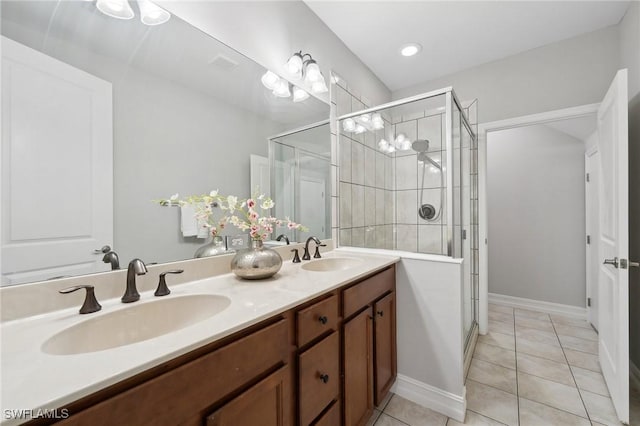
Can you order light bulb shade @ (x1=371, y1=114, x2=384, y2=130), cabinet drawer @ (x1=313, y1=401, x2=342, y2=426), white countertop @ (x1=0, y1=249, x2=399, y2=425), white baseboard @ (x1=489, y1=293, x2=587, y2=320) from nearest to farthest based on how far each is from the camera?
white countertop @ (x1=0, y1=249, x2=399, y2=425)
cabinet drawer @ (x1=313, y1=401, x2=342, y2=426)
light bulb shade @ (x1=371, y1=114, x2=384, y2=130)
white baseboard @ (x1=489, y1=293, x2=587, y2=320)

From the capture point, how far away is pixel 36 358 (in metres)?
0.58

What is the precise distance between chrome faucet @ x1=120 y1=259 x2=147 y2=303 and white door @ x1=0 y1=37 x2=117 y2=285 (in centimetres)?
13

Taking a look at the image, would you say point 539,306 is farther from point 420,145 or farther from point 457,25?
point 457,25

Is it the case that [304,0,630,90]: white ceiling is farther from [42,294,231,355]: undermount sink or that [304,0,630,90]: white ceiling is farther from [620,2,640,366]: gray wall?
[42,294,231,355]: undermount sink

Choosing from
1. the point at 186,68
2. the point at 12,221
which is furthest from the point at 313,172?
the point at 12,221

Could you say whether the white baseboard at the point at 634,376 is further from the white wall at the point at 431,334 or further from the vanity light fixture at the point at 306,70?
the vanity light fixture at the point at 306,70

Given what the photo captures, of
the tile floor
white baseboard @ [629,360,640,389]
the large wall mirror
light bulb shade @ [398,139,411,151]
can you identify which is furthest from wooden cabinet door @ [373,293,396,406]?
white baseboard @ [629,360,640,389]

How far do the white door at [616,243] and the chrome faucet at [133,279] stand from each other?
2.33 meters

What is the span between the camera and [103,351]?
23.3 inches

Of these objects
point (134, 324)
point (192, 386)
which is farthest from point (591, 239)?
point (134, 324)

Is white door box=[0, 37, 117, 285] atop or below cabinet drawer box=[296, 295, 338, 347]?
atop

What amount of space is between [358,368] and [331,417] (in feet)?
0.82

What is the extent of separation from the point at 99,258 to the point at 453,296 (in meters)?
1.70

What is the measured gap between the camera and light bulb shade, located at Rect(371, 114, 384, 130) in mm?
2270
